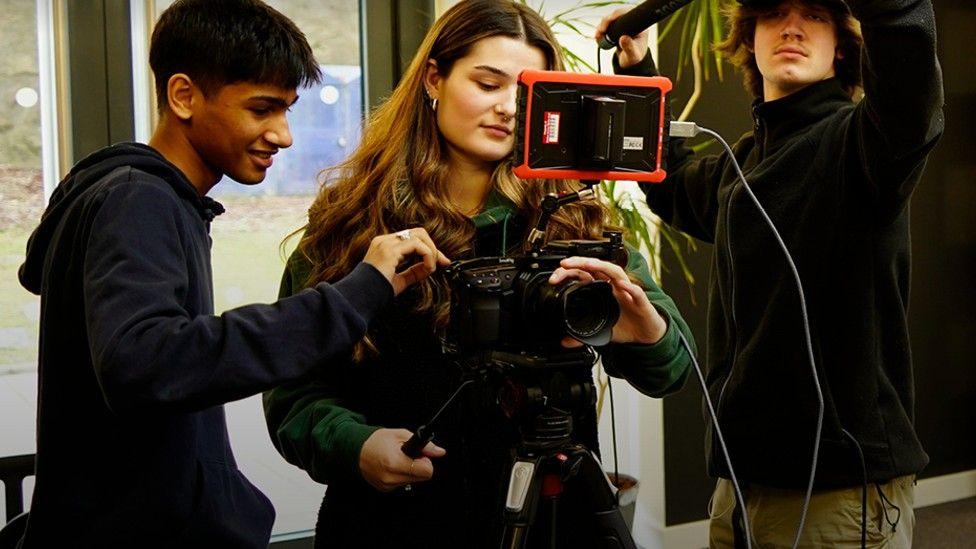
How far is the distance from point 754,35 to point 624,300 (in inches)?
38.9

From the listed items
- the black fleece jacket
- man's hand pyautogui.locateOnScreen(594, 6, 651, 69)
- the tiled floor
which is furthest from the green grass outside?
the black fleece jacket

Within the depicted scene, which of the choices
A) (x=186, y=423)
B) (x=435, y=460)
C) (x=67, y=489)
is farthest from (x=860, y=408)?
(x=67, y=489)

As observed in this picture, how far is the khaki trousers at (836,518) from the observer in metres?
1.54

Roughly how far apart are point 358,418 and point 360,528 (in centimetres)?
14

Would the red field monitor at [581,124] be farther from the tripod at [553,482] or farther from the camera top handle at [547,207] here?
the tripod at [553,482]

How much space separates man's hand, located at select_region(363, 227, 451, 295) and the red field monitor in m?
0.14

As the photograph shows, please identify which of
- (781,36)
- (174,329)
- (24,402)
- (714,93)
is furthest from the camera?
(714,93)

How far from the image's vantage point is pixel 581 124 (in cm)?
105

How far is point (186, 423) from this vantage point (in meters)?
1.00

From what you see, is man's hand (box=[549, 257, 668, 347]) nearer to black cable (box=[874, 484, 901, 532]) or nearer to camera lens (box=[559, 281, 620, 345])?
camera lens (box=[559, 281, 620, 345])

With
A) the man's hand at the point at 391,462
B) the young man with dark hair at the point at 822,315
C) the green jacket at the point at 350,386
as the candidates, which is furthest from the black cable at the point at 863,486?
the man's hand at the point at 391,462

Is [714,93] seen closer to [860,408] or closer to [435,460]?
[860,408]

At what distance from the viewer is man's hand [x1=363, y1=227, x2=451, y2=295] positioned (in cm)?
102

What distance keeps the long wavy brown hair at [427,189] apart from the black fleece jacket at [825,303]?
418mm
